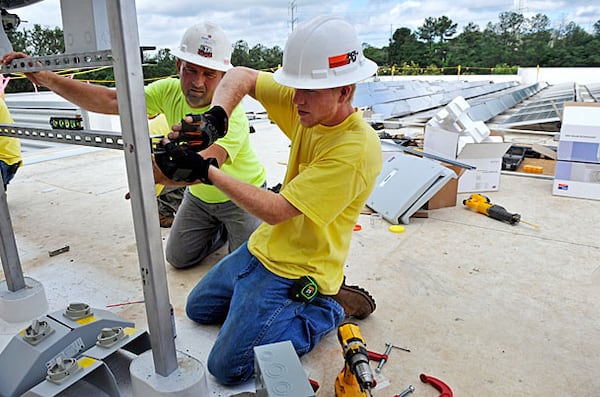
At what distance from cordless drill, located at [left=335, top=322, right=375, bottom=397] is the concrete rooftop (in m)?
0.12

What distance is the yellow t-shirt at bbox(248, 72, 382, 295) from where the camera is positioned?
1392mm

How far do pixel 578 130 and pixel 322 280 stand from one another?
2714 mm

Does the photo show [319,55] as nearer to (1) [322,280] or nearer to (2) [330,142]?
(2) [330,142]

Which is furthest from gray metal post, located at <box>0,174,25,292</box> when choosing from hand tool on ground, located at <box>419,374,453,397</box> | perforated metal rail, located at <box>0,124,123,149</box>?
hand tool on ground, located at <box>419,374,453,397</box>

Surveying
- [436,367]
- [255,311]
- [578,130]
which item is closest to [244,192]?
[255,311]

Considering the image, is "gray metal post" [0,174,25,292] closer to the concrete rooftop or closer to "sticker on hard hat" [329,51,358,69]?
the concrete rooftop

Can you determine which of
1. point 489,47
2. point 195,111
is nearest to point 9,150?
point 195,111

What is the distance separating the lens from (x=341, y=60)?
1.39m

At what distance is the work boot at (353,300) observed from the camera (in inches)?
71.1

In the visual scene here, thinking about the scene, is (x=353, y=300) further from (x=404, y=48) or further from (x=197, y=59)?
(x=404, y=48)

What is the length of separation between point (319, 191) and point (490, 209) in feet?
6.99

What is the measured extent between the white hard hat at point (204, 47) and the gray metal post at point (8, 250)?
92 cm

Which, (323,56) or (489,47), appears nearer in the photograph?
(323,56)

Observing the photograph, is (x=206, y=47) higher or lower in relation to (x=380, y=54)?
lower
